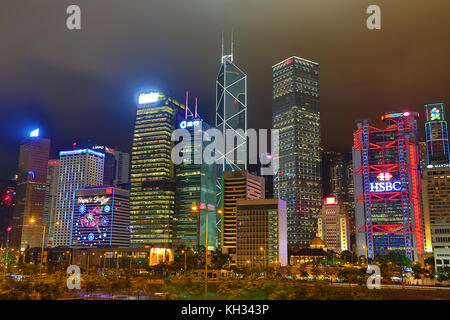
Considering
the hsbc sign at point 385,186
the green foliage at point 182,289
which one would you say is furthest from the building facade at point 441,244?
the green foliage at point 182,289

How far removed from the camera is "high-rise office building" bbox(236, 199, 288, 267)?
191 m

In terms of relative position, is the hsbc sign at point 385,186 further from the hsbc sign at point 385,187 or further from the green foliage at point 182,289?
the green foliage at point 182,289

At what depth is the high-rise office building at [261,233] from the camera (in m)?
191

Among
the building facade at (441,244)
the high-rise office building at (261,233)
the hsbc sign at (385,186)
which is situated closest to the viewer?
the building facade at (441,244)

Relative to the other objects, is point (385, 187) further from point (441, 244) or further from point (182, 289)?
point (182, 289)

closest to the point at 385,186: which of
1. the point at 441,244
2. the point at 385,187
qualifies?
the point at 385,187

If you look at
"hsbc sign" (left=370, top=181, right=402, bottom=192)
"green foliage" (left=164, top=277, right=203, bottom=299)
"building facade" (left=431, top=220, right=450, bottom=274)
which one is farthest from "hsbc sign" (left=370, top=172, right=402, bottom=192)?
"green foliage" (left=164, top=277, right=203, bottom=299)

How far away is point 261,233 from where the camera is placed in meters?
194

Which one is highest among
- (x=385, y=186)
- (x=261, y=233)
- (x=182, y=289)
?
(x=385, y=186)

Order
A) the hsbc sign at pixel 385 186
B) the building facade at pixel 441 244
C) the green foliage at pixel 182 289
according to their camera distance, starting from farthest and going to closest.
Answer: the hsbc sign at pixel 385 186
the building facade at pixel 441 244
the green foliage at pixel 182 289

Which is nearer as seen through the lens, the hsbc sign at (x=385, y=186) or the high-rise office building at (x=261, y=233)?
the high-rise office building at (x=261, y=233)
